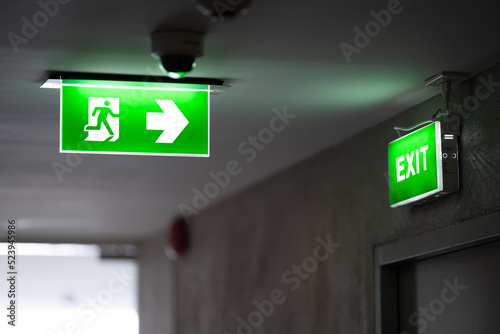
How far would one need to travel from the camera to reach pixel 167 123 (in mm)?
4090

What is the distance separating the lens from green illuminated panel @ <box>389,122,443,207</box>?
4387mm

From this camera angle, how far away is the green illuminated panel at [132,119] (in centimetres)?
402

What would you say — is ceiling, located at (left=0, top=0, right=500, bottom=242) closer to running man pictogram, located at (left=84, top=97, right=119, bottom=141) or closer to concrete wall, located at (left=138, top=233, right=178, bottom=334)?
running man pictogram, located at (left=84, top=97, right=119, bottom=141)

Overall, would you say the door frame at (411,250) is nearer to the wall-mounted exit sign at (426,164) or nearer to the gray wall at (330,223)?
the gray wall at (330,223)

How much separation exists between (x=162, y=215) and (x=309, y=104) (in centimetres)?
450

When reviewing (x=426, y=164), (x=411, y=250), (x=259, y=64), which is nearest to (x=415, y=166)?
(x=426, y=164)

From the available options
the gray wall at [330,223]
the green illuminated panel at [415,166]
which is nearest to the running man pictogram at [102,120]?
the green illuminated panel at [415,166]

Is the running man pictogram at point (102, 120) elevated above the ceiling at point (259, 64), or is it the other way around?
the ceiling at point (259, 64)

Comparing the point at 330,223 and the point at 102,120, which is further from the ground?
the point at 102,120

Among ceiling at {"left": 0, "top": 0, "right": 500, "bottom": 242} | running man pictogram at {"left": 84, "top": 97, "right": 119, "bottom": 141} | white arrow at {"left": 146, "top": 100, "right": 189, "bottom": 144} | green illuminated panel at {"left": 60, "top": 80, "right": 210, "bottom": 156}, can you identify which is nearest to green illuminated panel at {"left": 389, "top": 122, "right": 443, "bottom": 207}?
ceiling at {"left": 0, "top": 0, "right": 500, "bottom": 242}

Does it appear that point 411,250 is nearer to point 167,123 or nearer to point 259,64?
point 259,64

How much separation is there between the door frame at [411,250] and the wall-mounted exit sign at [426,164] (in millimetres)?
212

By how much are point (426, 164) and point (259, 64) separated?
3.39ft

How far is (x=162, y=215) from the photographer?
914 cm
